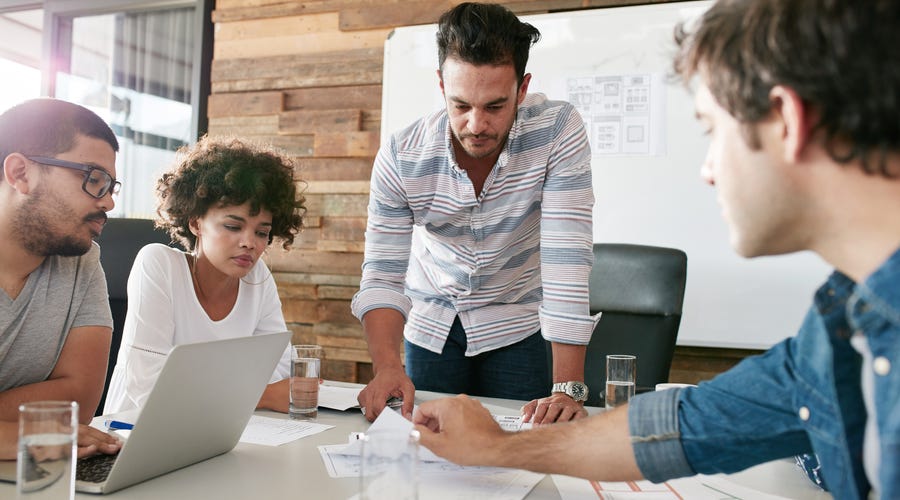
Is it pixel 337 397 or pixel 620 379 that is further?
pixel 337 397

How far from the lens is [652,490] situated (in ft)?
3.35

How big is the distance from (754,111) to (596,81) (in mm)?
2164

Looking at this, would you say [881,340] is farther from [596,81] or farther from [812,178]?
[596,81]

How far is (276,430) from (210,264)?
74 cm

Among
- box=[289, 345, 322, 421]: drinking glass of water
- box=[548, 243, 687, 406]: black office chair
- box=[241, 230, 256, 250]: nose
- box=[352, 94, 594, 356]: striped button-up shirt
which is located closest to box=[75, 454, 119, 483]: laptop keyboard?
box=[289, 345, 322, 421]: drinking glass of water

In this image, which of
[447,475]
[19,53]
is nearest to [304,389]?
[447,475]

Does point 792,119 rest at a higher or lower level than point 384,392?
higher

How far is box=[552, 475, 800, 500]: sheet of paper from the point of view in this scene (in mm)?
985

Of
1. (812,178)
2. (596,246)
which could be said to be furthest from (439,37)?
(812,178)

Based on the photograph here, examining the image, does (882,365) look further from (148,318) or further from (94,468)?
(148,318)

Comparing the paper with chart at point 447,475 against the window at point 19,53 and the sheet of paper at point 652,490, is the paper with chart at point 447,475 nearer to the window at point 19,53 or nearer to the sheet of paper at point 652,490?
the sheet of paper at point 652,490

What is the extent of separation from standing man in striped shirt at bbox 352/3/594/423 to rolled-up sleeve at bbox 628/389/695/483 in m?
0.60

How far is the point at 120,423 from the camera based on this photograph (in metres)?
1.24

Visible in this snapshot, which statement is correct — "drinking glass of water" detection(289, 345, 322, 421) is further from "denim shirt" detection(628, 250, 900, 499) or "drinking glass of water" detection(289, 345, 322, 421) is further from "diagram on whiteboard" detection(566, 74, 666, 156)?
"diagram on whiteboard" detection(566, 74, 666, 156)
